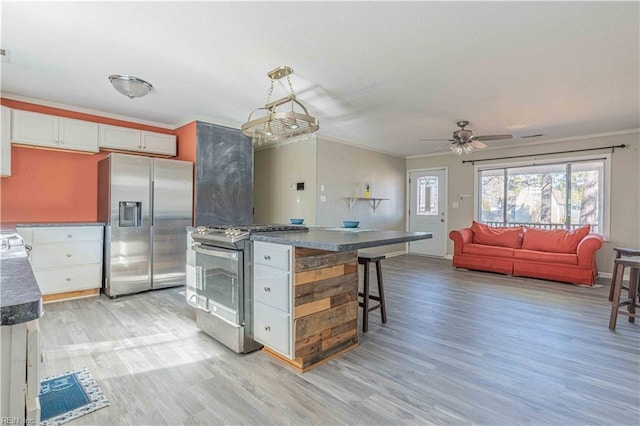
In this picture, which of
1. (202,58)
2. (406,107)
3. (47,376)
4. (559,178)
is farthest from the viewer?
(559,178)

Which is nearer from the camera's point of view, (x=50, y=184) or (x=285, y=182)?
(x=50, y=184)

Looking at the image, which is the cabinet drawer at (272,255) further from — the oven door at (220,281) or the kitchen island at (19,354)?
the kitchen island at (19,354)

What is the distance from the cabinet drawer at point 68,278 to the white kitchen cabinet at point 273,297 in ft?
8.85

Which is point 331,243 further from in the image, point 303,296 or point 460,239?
point 460,239

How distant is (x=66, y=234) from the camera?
11.9ft

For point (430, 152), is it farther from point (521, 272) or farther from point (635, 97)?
point (635, 97)

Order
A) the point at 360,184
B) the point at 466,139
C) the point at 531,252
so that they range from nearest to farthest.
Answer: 1. the point at 466,139
2. the point at 531,252
3. the point at 360,184

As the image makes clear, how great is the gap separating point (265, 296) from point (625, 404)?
2.24m

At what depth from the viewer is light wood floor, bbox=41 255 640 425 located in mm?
1714

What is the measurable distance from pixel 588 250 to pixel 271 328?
4726mm

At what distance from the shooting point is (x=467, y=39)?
7.66 ft

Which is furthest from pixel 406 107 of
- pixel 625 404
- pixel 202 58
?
pixel 625 404

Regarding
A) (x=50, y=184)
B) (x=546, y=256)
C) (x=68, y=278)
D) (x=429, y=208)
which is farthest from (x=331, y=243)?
(x=429, y=208)

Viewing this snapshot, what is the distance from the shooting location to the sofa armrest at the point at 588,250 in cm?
445
